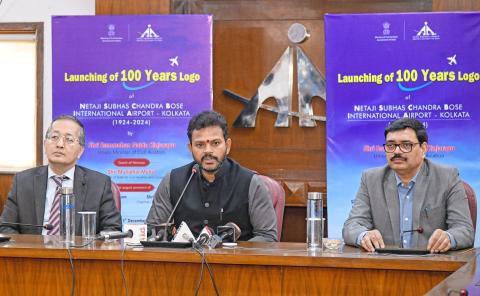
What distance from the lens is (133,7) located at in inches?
216

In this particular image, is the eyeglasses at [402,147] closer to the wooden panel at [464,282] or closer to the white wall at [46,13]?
the wooden panel at [464,282]

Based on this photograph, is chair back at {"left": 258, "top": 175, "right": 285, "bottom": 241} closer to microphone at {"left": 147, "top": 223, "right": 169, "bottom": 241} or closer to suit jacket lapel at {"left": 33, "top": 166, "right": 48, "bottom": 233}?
microphone at {"left": 147, "top": 223, "right": 169, "bottom": 241}

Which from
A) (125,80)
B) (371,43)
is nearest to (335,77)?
(371,43)

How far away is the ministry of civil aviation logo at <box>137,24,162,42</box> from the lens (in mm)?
5230

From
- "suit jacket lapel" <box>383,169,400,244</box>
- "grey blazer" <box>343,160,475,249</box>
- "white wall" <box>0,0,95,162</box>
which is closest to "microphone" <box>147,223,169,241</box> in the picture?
"grey blazer" <box>343,160,475,249</box>

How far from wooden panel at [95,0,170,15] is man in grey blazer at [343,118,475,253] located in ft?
7.75

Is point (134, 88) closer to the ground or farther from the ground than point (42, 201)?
farther from the ground

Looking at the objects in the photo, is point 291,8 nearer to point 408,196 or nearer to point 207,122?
point 207,122

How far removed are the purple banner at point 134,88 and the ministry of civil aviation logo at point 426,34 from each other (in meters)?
1.35

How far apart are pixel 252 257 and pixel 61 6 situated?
3560 millimetres

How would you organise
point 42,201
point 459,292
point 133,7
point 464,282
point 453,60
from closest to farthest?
Answer: point 459,292, point 464,282, point 42,201, point 453,60, point 133,7

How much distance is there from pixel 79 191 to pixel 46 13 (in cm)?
241

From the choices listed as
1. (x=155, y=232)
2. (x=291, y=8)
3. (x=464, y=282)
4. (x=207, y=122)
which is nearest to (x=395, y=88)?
(x=291, y=8)

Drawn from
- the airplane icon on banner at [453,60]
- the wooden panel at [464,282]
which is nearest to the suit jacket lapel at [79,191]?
the wooden panel at [464,282]
